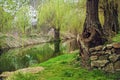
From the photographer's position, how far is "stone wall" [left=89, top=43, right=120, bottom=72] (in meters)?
8.90

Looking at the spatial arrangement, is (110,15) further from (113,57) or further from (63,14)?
(63,14)

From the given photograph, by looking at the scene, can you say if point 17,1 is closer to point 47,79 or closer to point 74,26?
point 74,26

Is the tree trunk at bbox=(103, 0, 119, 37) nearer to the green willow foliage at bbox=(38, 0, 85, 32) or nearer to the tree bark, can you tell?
the green willow foliage at bbox=(38, 0, 85, 32)

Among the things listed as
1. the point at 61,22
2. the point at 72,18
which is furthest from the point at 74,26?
the point at 61,22

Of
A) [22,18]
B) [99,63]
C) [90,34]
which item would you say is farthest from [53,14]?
[99,63]

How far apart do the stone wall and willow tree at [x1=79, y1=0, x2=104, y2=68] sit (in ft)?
1.43

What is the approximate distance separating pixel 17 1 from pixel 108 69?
19.6m

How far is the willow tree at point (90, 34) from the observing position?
998 cm

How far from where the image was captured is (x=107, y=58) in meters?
9.12

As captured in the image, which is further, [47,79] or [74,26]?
[74,26]

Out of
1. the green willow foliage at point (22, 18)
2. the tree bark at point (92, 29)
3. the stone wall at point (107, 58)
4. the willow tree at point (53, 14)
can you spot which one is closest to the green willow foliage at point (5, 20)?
the green willow foliage at point (22, 18)

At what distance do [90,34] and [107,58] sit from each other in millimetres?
1308

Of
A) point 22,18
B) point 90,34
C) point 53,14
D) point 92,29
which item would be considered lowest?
point 22,18

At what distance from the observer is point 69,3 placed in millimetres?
18500
